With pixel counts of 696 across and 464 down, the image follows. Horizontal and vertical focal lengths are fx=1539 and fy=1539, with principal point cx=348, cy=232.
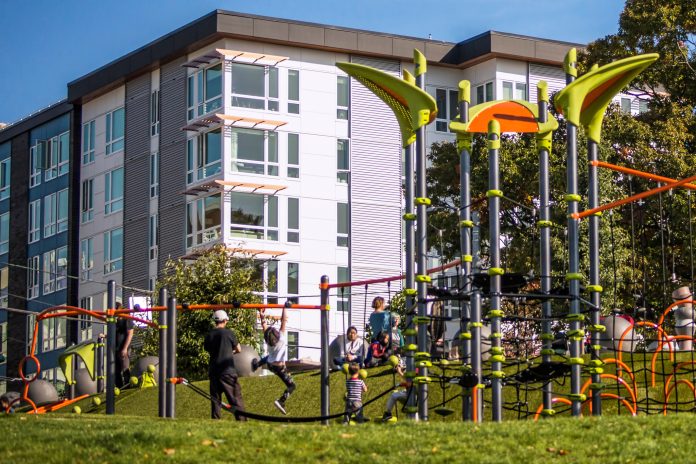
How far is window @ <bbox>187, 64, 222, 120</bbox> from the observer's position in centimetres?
6512

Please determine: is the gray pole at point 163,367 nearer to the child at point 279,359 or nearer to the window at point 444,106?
the child at point 279,359

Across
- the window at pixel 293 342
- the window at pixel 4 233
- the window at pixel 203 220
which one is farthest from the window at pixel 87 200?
the window at pixel 293 342

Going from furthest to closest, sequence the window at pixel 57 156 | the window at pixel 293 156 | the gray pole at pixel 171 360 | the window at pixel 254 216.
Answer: the window at pixel 57 156 < the window at pixel 293 156 < the window at pixel 254 216 < the gray pole at pixel 171 360

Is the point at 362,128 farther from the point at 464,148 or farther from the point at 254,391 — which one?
the point at 464,148

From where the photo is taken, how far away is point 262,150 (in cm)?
6500

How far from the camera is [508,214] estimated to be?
50.4 metres

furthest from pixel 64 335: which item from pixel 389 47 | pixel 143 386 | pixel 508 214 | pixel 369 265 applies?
pixel 143 386

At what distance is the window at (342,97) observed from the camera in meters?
67.6

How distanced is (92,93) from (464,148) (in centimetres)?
5353

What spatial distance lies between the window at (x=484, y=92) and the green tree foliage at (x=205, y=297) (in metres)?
18.8

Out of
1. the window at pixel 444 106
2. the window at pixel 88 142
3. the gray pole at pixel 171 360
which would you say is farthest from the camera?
the window at pixel 88 142

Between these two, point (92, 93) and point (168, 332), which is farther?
point (92, 93)

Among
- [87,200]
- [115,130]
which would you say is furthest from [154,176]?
[87,200]

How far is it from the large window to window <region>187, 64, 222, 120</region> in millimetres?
6823
